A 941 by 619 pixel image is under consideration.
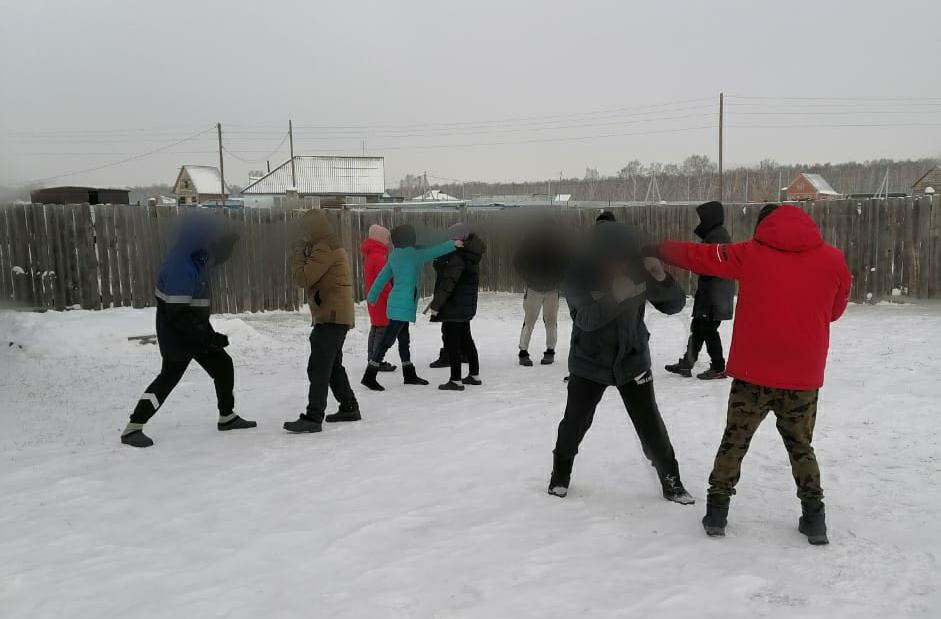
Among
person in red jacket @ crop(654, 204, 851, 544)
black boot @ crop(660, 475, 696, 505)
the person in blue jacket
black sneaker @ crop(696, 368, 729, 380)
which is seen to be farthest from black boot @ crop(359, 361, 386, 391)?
person in red jacket @ crop(654, 204, 851, 544)

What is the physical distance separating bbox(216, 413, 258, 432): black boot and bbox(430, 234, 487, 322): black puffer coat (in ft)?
6.80

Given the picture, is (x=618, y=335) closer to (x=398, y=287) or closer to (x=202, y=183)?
(x=398, y=287)

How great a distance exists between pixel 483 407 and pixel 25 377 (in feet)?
16.5

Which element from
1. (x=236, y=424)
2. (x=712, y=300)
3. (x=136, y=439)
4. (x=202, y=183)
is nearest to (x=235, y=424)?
(x=236, y=424)

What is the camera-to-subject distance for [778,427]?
3.48 m

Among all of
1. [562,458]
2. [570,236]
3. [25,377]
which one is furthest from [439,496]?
[25,377]

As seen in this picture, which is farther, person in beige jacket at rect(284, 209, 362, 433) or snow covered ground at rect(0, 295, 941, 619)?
person in beige jacket at rect(284, 209, 362, 433)

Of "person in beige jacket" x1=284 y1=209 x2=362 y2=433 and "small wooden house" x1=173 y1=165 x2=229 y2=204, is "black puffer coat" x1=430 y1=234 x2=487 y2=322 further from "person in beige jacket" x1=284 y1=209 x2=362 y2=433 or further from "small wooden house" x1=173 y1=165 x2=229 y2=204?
"small wooden house" x1=173 y1=165 x2=229 y2=204

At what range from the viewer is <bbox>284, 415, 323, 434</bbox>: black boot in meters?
5.60

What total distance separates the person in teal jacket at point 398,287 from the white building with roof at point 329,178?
3856cm

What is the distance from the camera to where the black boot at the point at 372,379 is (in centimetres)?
719

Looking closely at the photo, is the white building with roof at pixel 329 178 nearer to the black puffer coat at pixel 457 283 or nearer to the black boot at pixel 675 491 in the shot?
the black puffer coat at pixel 457 283

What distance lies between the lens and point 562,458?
414 cm

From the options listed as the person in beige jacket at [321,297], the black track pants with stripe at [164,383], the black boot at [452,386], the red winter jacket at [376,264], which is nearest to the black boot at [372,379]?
the red winter jacket at [376,264]
